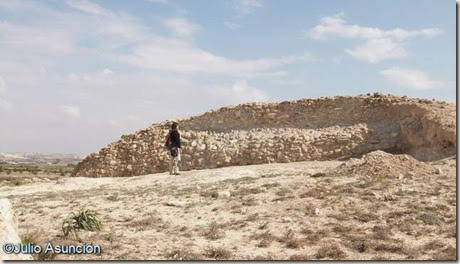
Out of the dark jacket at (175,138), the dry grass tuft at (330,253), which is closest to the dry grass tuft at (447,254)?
the dry grass tuft at (330,253)

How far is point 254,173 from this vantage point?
43.2ft

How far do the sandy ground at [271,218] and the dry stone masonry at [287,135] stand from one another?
661 centimetres

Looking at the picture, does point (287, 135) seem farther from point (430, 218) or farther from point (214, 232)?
point (214, 232)

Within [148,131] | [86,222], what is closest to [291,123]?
[148,131]

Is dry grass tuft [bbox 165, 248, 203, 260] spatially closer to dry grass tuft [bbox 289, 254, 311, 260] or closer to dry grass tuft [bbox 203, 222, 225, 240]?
dry grass tuft [bbox 203, 222, 225, 240]

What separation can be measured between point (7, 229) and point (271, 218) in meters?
4.40

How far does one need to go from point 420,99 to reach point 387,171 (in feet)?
29.7

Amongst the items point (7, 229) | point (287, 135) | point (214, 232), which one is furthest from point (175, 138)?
point (7, 229)

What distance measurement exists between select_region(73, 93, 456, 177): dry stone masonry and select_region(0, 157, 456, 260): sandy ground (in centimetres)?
661

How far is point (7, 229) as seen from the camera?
14.2 feet

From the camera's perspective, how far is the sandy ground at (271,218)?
6184 mm

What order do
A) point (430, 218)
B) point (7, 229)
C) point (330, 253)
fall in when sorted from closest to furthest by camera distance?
point (7, 229) < point (330, 253) < point (430, 218)

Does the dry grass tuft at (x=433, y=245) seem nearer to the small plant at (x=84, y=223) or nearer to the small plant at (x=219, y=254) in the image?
the small plant at (x=219, y=254)

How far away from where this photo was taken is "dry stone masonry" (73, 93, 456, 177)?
58.3 ft
